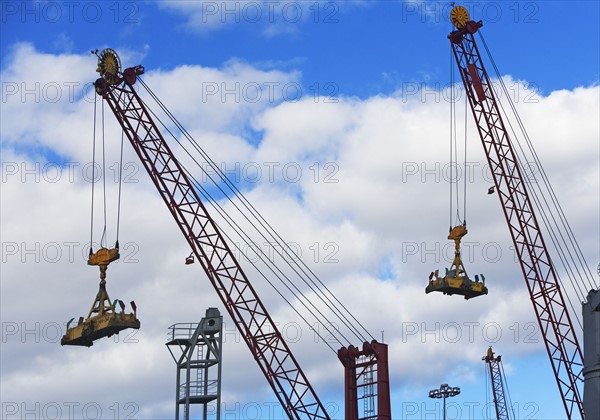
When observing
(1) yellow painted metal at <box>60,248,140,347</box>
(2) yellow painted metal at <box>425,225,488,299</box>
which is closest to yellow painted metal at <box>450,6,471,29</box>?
(2) yellow painted metal at <box>425,225,488,299</box>

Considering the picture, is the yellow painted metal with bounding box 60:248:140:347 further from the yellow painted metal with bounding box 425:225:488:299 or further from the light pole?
the light pole

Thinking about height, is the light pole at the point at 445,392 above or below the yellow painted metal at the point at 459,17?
below

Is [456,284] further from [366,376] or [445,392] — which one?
[445,392]

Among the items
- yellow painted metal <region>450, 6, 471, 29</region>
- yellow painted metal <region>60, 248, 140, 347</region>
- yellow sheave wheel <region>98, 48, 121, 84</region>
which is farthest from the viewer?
yellow painted metal <region>450, 6, 471, 29</region>

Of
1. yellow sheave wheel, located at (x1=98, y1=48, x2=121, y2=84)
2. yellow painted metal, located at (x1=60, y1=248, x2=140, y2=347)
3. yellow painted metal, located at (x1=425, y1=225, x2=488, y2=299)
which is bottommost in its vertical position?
yellow painted metal, located at (x1=60, y1=248, x2=140, y2=347)

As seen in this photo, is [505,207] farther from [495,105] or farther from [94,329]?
[94,329]

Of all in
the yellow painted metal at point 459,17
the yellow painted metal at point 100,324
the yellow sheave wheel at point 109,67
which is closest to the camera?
the yellow painted metal at point 100,324

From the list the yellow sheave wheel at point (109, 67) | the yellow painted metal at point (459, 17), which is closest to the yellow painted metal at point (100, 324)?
the yellow sheave wheel at point (109, 67)

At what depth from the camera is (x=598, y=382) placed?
5134cm

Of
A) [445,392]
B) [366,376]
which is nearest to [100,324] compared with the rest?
[366,376]

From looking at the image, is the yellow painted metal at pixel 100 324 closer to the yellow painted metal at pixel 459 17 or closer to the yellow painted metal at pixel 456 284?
the yellow painted metal at pixel 456 284

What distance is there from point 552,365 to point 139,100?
155ft

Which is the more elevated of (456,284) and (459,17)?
(459,17)

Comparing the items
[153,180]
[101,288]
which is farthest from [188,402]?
[153,180]
